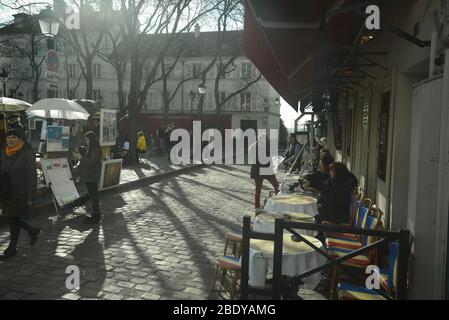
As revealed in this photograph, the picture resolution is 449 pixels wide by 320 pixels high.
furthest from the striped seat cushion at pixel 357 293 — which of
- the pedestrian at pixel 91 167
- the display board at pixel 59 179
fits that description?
the display board at pixel 59 179

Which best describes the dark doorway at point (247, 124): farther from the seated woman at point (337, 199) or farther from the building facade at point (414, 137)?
the seated woman at point (337, 199)

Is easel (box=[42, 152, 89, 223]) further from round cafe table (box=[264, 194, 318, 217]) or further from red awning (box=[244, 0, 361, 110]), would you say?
red awning (box=[244, 0, 361, 110])

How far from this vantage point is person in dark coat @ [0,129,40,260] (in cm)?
543

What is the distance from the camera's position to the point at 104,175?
10586 millimetres

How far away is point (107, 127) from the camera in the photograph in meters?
12.6

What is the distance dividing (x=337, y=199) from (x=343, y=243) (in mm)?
1083

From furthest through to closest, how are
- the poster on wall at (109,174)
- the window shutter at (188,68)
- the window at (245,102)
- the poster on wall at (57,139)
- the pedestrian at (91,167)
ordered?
1. the window shutter at (188,68)
2. the window at (245,102)
3. the poster on wall at (109,174)
4. the poster on wall at (57,139)
5. the pedestrian at (91,167)

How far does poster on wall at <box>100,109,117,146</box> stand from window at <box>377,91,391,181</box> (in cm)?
829

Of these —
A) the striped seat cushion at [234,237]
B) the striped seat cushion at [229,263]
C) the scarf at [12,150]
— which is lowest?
the striped seat cushion at [229,263]

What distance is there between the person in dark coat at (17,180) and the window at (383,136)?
200 inches

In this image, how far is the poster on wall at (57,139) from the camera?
8.66 m

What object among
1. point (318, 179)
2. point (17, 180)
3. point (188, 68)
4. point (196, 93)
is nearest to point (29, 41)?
point (196, 93)

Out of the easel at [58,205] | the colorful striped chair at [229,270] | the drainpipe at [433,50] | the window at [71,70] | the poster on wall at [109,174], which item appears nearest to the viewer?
the drainpipe at [433,50]

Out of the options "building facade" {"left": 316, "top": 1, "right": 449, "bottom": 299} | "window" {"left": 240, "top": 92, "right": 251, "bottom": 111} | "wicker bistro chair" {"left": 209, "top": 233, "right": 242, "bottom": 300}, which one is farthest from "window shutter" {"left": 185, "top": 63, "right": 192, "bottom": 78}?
"wicker bistro chair" {"left": 209, "top": 233, "right": 242, "bottom": 300}
